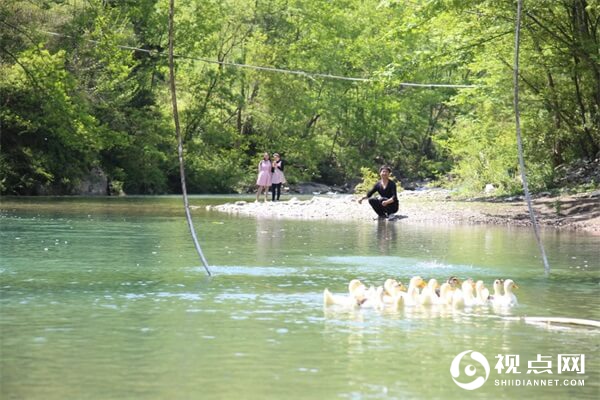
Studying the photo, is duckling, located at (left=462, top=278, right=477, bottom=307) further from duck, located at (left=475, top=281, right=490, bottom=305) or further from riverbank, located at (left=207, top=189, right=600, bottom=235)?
riverbank, located at (left=207, top=189, right=600, bottom=235)

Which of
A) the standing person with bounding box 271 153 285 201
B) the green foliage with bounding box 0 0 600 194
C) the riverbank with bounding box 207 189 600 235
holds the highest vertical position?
the green foliage with bounding box 0 0 600 194

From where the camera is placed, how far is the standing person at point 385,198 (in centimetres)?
3027

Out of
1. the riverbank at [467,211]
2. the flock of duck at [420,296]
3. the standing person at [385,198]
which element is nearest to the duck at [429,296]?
the flock of duck at [420,296]

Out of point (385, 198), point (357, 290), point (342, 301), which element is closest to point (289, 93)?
point (385, 198)

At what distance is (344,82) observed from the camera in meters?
76.6

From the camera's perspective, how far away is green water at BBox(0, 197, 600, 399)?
9.59 m

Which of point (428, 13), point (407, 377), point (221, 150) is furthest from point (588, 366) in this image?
point (221, 150)

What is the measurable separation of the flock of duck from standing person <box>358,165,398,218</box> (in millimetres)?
15547

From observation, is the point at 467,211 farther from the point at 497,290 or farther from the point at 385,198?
the point at 497,290

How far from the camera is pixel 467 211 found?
33.2 m

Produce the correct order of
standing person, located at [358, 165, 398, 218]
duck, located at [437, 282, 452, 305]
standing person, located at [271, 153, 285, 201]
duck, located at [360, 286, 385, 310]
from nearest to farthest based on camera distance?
duck, located at [360, 286, 385, 310] < duck, located at [437, 282, 452, 305] < standing person, located at [358, 165, 398, 218] < standing person, located at [271, 153, 285, 201]

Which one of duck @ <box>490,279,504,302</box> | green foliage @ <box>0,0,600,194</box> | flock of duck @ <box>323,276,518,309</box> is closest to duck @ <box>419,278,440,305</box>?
flock of duck @ <box>323,276,518,309</box>

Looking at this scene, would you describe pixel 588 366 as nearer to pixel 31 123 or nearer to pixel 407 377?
pixel 407 377

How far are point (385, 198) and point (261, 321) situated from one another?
18.4 metres
